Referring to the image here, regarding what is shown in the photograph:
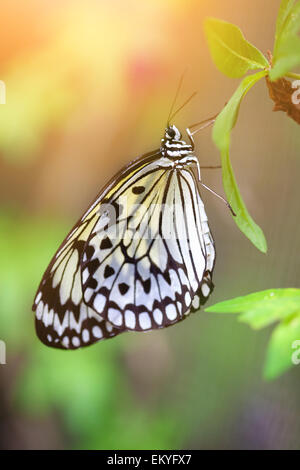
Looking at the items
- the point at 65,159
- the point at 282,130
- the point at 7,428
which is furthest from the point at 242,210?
the point at 7,428

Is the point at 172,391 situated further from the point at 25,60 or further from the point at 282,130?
the point at 25,60

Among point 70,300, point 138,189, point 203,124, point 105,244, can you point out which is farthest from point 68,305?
point 203,124

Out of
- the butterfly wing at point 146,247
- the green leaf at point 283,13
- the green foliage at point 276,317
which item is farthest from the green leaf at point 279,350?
the butterfly wing at point 146,247

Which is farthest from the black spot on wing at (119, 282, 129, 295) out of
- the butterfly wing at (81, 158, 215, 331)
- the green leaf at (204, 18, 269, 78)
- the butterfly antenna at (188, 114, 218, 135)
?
the green leaf at (204, 18, 269, 78)

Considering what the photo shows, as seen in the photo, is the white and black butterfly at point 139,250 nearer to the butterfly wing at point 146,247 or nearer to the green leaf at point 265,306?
the butterfly wing at point 146,247

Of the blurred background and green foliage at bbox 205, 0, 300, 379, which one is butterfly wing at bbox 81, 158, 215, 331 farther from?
green foliage at bbox 205, 0, 300, 379

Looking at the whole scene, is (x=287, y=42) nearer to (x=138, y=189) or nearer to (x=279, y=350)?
(x=279, y=350)
